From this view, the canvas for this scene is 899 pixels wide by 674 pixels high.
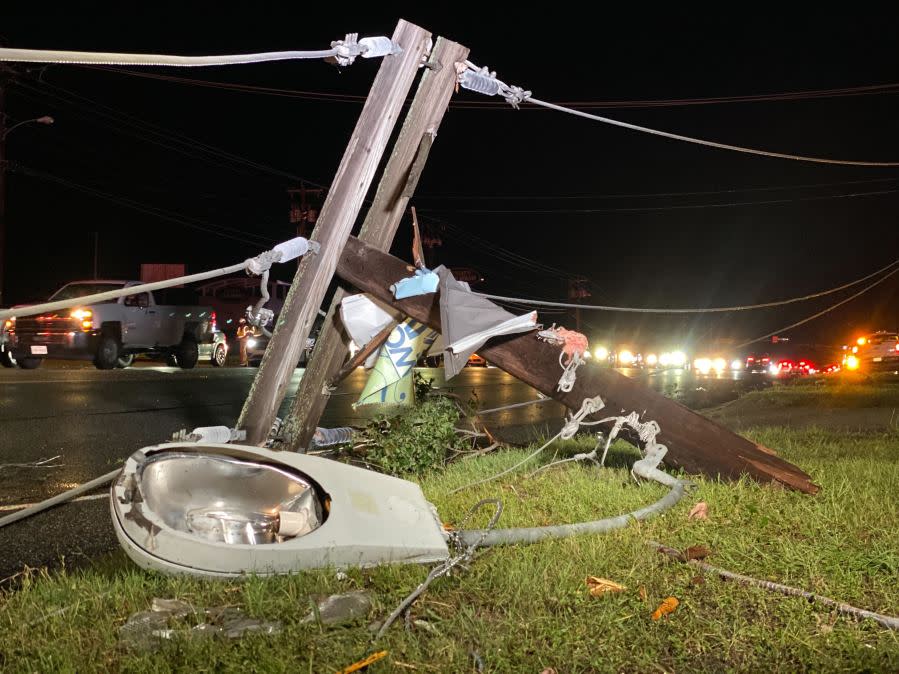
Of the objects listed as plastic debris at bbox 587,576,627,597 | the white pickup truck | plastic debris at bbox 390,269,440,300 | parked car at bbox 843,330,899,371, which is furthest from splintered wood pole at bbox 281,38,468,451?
parked car at bbox 843,330,899,371

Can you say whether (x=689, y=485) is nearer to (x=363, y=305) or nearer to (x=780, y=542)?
(x=780, y=542)

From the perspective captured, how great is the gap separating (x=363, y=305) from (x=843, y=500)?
3617 millimetres

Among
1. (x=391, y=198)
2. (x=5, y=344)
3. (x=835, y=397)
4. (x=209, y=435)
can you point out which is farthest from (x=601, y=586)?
(x=5, y=344)

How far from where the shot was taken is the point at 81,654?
9.01 feet

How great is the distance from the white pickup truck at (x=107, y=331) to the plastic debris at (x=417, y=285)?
1387 cm

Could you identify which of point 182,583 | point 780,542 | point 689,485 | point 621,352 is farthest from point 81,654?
point 621,352

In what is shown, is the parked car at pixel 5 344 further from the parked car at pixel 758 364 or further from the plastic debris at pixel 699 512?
the parked car at pixel 758 364

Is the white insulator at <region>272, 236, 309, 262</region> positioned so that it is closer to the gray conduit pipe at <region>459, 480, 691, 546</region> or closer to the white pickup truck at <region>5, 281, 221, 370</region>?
the gray conduit pipe at <region>459, 480, 691, 546</region>

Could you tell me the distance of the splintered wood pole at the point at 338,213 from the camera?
5.41 metres

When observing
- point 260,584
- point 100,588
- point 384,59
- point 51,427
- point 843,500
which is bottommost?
point 51,427

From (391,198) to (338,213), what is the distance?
517mm

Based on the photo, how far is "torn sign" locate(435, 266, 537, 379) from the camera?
5.18m

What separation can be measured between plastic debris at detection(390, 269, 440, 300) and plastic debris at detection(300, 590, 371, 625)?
107 inches

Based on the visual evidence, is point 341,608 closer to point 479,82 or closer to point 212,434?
point 212,434
